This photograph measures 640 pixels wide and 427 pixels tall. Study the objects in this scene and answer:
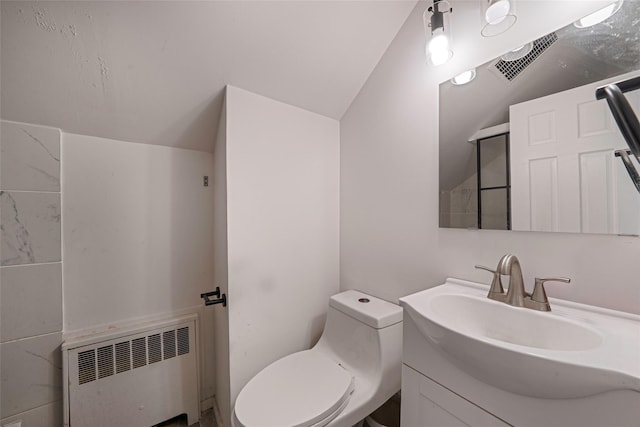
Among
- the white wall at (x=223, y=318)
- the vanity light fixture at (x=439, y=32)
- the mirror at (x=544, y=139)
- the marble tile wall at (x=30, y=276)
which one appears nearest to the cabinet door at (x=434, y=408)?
the mirror at (x=544, y=139)

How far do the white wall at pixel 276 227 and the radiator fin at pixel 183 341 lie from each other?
0.38 metres

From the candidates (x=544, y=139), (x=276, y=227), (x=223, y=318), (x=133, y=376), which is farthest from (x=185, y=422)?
(x=544, y=139)

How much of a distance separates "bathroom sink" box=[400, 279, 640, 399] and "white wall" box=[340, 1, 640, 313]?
104 millimetres

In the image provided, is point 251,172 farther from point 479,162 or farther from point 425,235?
point 479,162

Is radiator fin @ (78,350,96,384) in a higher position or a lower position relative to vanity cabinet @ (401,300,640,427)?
lower

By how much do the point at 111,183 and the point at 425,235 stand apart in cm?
158

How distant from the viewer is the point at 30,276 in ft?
3.35

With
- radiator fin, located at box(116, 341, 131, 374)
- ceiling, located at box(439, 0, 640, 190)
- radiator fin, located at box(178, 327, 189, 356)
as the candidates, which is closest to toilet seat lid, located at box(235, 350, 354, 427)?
radiator fin, located at box(178, 327, 189, 356)

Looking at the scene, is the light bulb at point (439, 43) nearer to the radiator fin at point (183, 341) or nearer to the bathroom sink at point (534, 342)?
the bathroom sink at point (534, 342)

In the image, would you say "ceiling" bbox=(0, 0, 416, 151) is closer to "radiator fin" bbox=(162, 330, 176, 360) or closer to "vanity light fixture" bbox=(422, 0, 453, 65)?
"vanity light fixture" bbox=(422, 0, 453, 65)

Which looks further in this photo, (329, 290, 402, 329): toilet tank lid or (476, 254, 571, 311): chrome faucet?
(329, 290, 402, 329): toilet tank lid

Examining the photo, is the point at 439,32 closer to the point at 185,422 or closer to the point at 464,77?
the point at 464,77

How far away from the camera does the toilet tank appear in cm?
100

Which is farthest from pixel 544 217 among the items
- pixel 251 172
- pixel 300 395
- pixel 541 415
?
pixel 251 172
